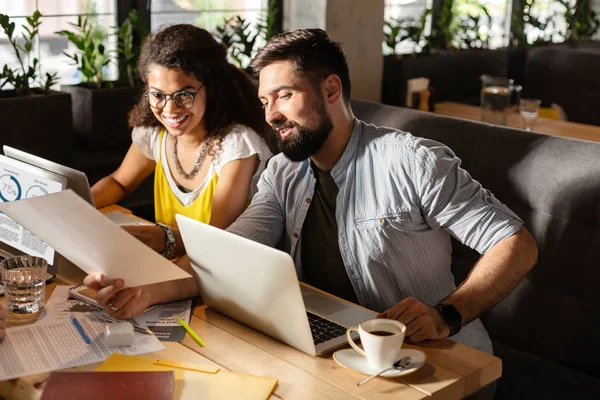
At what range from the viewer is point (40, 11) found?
3.19 metres

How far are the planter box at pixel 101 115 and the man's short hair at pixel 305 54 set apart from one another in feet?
4.54

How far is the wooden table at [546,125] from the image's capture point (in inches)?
144

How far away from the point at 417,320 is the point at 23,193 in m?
0.99

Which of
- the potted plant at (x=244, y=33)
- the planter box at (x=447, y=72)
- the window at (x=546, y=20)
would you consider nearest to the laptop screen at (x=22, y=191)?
the potted plant at (x=244, y=33)

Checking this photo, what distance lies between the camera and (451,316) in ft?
5.30

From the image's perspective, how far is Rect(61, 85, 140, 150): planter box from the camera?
318 centimetres

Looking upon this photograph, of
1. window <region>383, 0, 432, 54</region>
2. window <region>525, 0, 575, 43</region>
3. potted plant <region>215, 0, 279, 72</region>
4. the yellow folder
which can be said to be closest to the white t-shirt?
the yellow folder

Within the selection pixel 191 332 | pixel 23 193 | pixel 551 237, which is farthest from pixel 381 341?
pixel 551 237

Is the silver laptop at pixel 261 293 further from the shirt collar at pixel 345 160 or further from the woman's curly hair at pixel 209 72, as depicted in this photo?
the woman's curly hair at pixel 209 72

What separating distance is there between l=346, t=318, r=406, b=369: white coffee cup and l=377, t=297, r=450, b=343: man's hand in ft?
0.31

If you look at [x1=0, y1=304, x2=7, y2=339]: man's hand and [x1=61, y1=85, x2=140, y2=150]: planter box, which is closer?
[x1=0, y1=304, x2=7, y2=339]: man's hand

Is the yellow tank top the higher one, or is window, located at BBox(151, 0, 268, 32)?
window, located at BBox(151, 0, 268, 32)

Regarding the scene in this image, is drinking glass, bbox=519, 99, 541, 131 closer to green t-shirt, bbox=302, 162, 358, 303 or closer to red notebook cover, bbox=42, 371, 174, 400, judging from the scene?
green t-shirt, bbox=302, 162, 358, 303

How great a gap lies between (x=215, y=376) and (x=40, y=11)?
7.43ft
